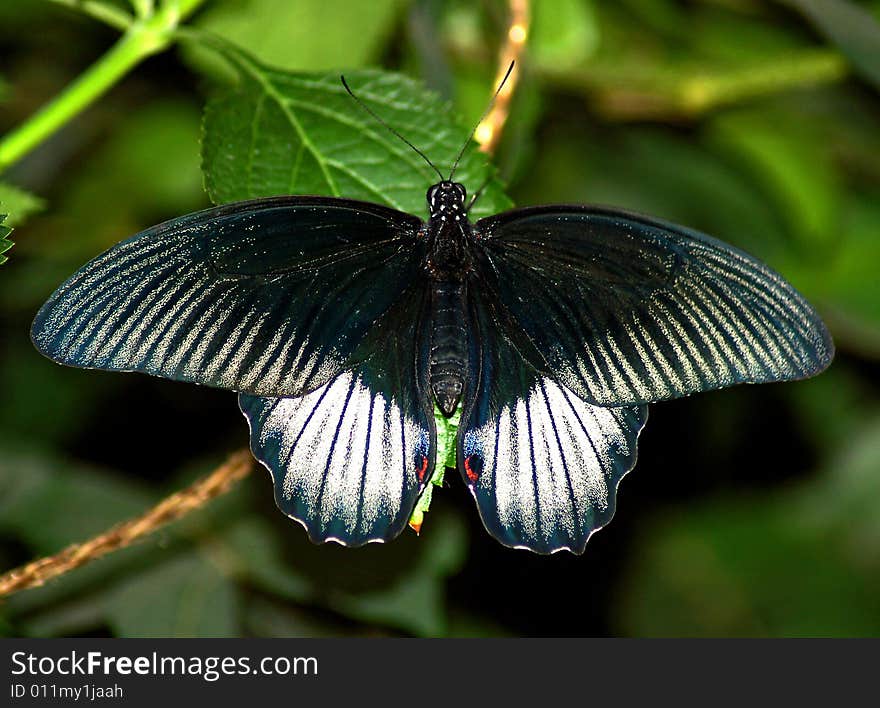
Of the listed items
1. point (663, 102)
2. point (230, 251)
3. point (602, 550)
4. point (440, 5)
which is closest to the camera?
point (230, 251)

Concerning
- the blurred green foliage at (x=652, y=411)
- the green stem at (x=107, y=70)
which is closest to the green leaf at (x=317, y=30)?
the blurred green foliage at (x=652, y=411)

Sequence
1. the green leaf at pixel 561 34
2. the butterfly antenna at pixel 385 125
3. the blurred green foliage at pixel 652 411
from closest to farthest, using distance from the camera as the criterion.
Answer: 1. the butterfly antenna at pixel 385 125
2. the blurred green foliage at pixel 652 411
3. the green leaf at pixel 561 34

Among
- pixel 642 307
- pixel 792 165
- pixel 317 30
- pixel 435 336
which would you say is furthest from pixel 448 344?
pixel 792 165

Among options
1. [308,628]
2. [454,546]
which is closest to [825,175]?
[454,546]

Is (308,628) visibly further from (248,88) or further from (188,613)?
(248,88)

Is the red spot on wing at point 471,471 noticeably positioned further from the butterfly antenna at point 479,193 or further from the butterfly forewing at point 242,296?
the butterfly antenna at point 479,193

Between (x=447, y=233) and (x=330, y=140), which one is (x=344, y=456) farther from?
(x=330, y=140)
